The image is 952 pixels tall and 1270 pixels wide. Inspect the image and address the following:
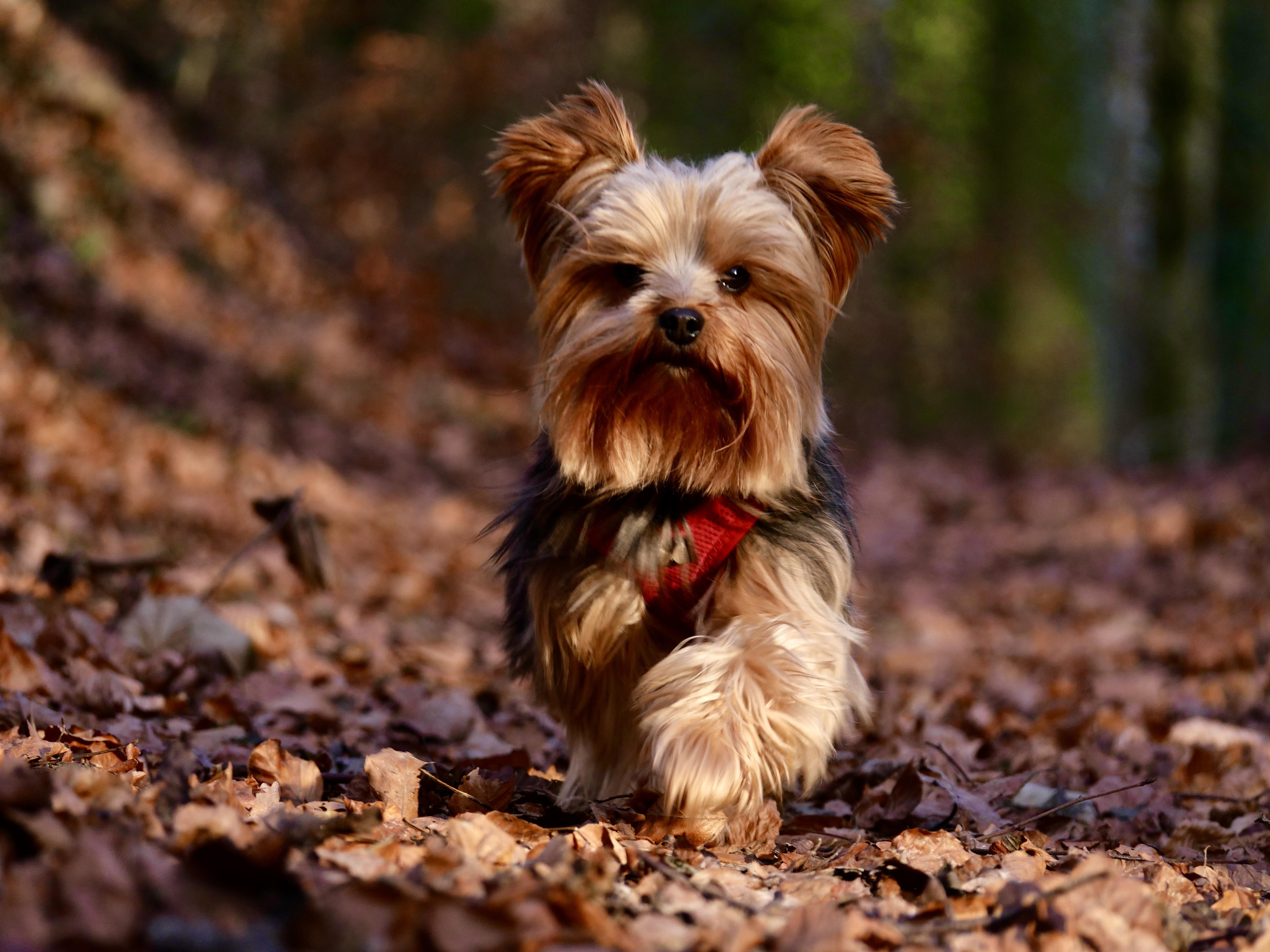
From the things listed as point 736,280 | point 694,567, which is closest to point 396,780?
point 694,567

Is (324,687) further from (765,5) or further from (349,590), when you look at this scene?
(765,5)

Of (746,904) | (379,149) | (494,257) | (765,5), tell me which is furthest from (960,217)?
(746,904)

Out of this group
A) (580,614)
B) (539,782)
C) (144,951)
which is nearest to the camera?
(144,951)

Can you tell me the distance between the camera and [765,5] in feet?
66.9

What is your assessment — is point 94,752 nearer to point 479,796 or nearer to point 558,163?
point 479,796

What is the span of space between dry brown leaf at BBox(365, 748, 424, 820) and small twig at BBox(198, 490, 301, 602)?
1.95m

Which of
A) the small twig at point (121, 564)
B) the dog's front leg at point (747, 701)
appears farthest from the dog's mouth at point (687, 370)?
the small twig at point (121, 564)

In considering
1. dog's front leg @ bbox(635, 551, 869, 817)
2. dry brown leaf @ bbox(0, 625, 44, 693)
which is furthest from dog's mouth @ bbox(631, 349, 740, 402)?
dry brown leaf @ bbox(0, 625, 44, 693)

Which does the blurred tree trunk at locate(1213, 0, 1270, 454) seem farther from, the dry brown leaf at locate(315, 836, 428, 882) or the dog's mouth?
the dry brown leaf at locate(315, 836, 428, 882)

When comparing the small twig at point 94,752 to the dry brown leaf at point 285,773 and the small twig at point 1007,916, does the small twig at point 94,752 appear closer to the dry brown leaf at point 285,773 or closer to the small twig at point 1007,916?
the dry brown leaf at point 285,773

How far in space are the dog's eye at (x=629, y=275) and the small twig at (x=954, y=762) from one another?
193 cm

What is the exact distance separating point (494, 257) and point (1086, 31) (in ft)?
39.4

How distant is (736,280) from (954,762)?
6.05 ft

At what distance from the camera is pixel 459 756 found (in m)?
4.12
